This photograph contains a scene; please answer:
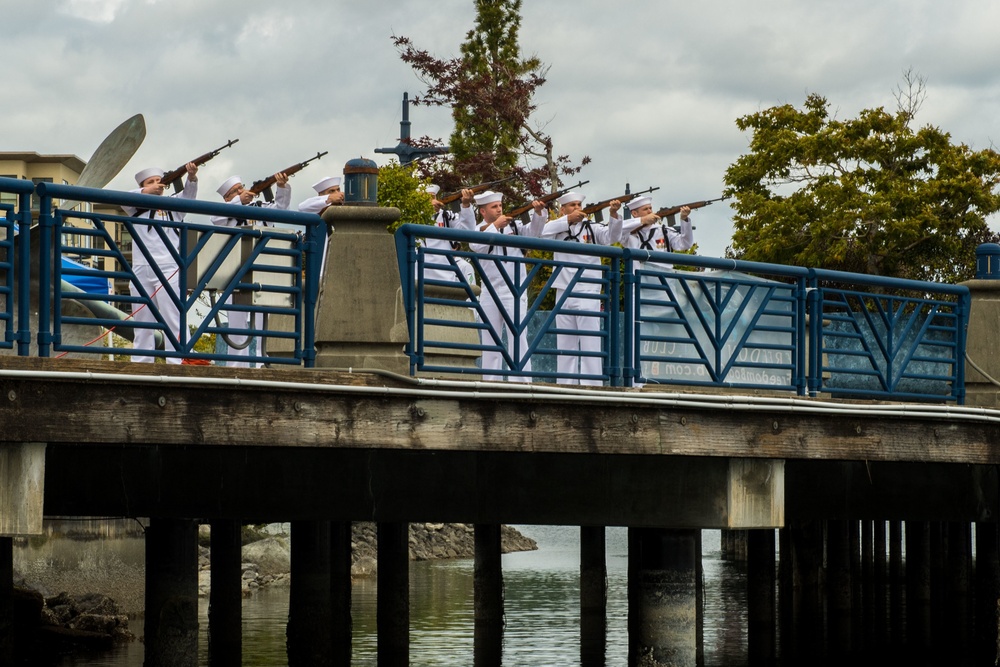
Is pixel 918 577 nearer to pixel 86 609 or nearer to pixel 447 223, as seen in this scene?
pixel 86 609

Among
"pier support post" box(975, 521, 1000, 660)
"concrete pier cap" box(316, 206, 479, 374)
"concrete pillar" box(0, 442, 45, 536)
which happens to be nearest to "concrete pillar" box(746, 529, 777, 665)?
"pier support post" box(975, 521, 1000, 660)

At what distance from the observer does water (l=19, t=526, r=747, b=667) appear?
2617 centimetres

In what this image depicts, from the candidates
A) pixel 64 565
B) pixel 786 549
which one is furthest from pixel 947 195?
pixel 64 565

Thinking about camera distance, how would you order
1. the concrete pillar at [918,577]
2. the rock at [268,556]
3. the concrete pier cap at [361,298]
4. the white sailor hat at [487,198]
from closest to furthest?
1. the concrete pier cap at [361,298]
2. the white sailor hat at [487,198]
3. the concrete pillar at [918,577]
4. the rock at [268,556]

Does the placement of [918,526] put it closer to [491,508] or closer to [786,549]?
[786,549]

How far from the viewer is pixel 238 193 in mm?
16938

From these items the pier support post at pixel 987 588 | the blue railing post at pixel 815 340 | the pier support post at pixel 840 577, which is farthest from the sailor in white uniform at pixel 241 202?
the pier support post at pixel 840 577

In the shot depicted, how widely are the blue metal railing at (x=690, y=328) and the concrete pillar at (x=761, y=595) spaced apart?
1117cm

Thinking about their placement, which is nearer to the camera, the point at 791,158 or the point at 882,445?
the point at 882,445

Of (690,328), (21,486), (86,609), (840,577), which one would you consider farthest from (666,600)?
(840,577)

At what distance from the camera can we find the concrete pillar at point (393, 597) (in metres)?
22.5

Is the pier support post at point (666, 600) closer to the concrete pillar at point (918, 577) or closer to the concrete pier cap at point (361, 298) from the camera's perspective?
the concrete pier cap at point (361, 298)

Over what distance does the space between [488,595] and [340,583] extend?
2.61 m

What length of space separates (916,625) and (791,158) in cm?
1415
